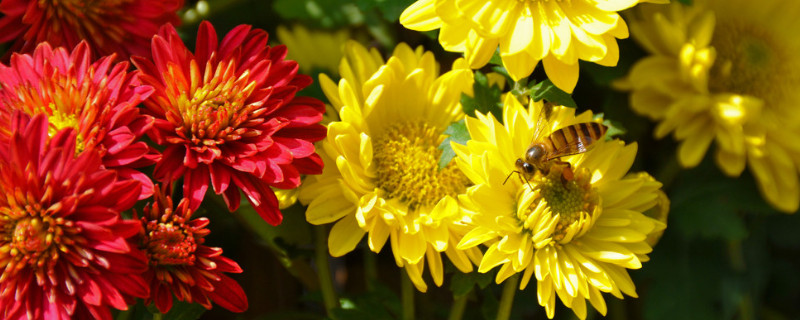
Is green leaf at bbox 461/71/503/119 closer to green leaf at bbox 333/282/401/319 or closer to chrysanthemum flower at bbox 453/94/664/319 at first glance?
chrysanthemum flower at bbox 453/94/664/319

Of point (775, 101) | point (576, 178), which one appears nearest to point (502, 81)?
point (576, 178)

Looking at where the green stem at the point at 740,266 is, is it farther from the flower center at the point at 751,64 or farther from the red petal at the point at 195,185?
the red petal at the point at 195,185

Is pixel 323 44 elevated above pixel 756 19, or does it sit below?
above

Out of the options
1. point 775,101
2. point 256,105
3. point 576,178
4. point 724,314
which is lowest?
point 724,314

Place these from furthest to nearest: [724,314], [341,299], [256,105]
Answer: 1. [724,314]
2. [341,299]
3. [256,105]

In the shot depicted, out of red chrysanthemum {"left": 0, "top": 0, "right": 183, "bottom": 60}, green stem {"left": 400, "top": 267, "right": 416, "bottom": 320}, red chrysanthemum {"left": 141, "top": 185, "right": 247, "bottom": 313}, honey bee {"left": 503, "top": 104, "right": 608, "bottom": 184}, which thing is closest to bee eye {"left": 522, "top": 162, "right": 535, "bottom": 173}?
honey bee {"left": 503, "top": 104, "right": 608, "bottom": 184}

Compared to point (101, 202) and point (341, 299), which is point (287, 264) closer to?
point (341, 299)
